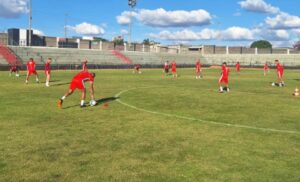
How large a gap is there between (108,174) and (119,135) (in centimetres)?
345

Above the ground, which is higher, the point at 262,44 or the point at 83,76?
the point at 262,44

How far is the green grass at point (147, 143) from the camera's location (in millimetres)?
7281

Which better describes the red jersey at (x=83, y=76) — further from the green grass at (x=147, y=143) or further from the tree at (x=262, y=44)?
the tree at (x=262, y=44)

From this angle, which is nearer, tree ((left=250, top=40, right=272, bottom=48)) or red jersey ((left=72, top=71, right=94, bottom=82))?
red jersey ((left=72, top=71, right=94, bottom=82))

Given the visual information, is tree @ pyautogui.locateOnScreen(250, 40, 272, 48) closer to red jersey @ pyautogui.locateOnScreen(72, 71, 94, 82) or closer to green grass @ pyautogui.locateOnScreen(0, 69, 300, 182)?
green grass @ pyautogui.locateOnScreen(0, 69, 300, 182)

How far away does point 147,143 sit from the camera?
31.8 feet

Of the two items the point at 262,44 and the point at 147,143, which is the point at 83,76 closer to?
the point at 147,143

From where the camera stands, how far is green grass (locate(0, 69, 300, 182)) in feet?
23.9

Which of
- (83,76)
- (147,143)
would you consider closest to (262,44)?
(83,76)

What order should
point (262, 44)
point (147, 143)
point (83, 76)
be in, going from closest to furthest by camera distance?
point (147, 143) < point (83, 76) < point (262, 44)

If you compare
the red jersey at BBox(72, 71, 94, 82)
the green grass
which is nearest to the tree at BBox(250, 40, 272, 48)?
the green grass

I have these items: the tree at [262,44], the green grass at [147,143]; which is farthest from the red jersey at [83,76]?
the tree at [262,44]

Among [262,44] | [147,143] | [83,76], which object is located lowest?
[147,143]

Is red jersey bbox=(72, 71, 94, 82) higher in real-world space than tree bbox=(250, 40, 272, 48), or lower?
lower
